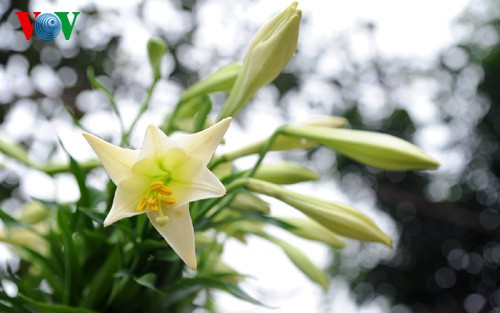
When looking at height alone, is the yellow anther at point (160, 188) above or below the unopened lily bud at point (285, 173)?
above

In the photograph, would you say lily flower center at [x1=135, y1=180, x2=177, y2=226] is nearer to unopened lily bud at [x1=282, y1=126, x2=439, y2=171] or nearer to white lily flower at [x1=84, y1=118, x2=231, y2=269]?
white lily flower at [x1=84, y1=118, x2=231, y2=269]

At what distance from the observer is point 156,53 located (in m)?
0.60

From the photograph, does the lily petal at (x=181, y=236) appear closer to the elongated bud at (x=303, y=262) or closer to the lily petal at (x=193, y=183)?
the lily petal at (x=193, y=183)

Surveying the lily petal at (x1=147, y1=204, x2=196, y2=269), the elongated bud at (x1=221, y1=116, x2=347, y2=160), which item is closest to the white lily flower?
the lily petal at (x1=147, y1=204, x2=196, y2=269)

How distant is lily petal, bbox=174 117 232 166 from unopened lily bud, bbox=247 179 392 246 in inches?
3.1

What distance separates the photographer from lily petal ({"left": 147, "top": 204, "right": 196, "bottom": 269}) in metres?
0.41

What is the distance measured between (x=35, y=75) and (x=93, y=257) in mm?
796

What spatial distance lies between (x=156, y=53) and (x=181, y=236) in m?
0.24

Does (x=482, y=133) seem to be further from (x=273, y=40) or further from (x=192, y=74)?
(x=273, y=40)

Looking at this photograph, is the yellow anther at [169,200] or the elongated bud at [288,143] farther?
the elongated bud at [288,143]

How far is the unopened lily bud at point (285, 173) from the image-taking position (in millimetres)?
556

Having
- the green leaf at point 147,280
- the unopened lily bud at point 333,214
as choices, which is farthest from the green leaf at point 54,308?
the unopened lily bud at point 333,214

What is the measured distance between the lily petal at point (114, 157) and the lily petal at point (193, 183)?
0.03 meters

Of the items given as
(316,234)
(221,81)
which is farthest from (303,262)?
(221,81)
